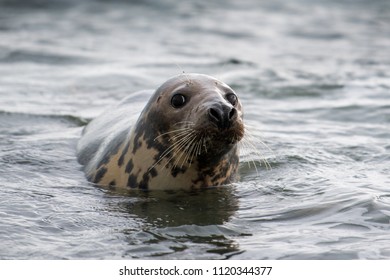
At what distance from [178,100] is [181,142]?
13.1 inches

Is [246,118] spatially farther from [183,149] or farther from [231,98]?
[183,149]

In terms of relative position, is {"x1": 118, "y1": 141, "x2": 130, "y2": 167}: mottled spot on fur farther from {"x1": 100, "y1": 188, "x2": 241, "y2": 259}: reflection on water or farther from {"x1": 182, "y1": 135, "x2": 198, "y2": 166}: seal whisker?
{"x1": 182, "y1": 135, "x2": 198, "y2": 166}: seal whisker

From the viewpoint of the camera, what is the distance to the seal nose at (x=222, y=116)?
6102mm

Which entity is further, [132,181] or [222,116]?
[132,181]

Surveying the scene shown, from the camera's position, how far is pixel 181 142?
645cm

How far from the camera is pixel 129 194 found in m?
6.81

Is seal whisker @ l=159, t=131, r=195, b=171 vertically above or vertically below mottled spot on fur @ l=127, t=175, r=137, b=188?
above

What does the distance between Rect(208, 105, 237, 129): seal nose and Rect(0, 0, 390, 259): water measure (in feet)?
2.16

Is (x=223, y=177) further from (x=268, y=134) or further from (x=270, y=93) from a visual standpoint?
(x=270, y=93)

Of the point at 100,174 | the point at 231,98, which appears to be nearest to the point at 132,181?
the point at 100,174

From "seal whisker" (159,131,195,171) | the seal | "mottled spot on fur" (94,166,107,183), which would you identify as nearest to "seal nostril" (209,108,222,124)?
the seal

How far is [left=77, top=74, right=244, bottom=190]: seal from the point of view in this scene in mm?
6203

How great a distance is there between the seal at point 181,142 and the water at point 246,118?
0.15 m

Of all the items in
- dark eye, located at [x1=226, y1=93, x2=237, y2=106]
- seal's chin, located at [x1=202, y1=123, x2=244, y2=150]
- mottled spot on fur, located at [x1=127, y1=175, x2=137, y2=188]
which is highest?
dark eye, located at [x1=226, y1=93, x2=237, y2=106]
